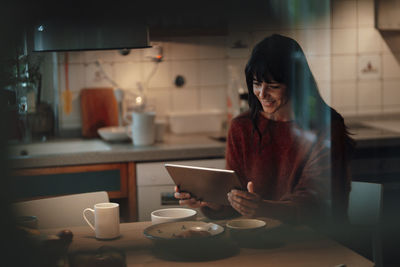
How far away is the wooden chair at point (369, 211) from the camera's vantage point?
385 mm

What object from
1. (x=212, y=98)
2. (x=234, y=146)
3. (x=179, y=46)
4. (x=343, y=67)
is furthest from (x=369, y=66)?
(x=212, y=98)

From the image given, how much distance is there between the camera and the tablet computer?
1.82 feet

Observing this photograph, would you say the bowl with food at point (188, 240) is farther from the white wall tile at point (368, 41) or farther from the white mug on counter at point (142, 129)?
the white mug on counter at point (142, 129)

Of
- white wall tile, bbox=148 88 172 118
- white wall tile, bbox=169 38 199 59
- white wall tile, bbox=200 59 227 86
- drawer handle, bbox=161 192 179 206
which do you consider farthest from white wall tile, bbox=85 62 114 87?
drawer handle, bbox=161 192 179 206

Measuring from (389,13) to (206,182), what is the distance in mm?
288

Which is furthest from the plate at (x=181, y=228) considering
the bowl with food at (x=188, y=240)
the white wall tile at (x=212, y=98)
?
the white wall tile at (x=212, y=98)

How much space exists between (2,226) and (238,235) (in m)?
0.25

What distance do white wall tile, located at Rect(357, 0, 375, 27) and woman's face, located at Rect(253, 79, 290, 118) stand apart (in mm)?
81

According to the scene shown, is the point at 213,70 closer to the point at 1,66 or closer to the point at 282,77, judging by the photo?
the point at 282,77

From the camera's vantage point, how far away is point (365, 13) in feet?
1.18

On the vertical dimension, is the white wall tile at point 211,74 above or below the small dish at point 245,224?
above

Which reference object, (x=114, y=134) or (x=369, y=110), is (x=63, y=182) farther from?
(x=114, y=134)

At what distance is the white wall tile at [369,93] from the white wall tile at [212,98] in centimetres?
129

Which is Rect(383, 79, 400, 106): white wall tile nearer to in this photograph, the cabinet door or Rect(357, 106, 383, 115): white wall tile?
Rect(357, 106, 383, 115): white wall tile
